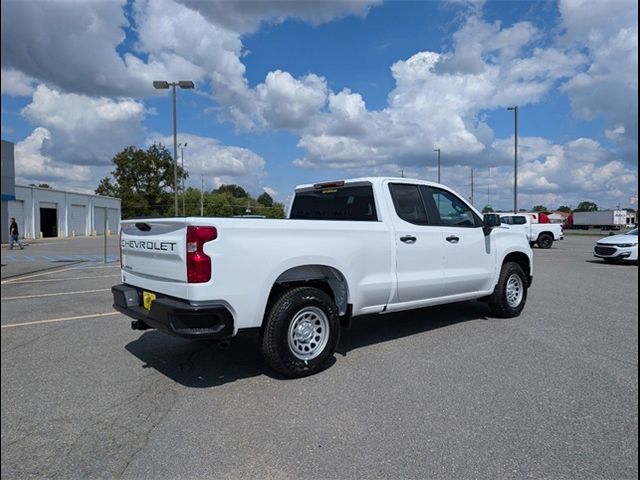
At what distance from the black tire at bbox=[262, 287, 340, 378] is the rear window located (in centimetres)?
139

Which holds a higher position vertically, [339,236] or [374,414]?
[339,236]

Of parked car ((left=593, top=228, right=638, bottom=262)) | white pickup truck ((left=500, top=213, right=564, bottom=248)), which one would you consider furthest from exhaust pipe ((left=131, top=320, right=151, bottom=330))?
white pickup truck ((left=500, top=213, right=564, bottom=248))

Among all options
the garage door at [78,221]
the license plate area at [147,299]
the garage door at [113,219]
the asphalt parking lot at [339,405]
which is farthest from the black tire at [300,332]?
the garage door at [113,219]

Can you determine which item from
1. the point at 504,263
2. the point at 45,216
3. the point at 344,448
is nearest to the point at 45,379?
the point at 344,448

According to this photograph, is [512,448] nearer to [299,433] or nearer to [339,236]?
[299,433]

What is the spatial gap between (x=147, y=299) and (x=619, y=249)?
52.4 ft

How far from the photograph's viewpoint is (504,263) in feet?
23.2

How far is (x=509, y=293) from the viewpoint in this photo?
705 centimetres

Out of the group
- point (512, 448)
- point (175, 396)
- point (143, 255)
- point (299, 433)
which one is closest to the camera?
point (512, 448)

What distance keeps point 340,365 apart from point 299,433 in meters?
1.53

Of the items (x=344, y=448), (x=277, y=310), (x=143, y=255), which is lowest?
(x=344, y=448)

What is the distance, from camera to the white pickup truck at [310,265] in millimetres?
3887

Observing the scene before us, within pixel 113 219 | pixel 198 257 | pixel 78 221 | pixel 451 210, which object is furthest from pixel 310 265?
pixel 113 219

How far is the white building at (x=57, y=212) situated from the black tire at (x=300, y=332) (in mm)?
34160
